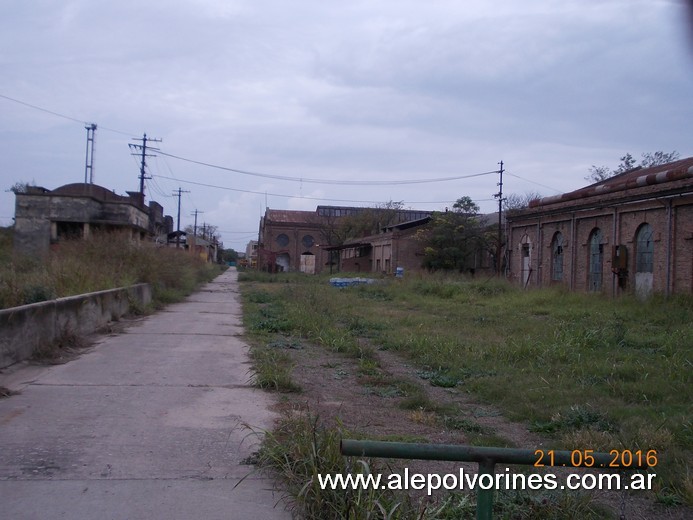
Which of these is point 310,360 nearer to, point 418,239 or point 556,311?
point 556,311

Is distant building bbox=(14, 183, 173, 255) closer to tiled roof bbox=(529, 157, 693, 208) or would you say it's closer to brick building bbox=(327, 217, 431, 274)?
brick building bbox=(327, 217, 431, 274)

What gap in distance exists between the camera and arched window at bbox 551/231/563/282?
106 ft

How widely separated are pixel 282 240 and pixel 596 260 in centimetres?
5819

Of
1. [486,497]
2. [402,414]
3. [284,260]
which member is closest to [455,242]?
[284,260]

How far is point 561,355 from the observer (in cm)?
1161

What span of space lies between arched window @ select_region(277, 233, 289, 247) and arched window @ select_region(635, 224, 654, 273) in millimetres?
60990

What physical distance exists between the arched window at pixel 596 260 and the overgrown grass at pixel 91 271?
17.6 m

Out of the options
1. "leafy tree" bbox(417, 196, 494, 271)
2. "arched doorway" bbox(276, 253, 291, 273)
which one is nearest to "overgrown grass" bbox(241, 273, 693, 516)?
"leafy tree" bbox(417, 196, 494, 271)

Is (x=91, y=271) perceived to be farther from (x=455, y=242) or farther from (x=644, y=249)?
(x=455, y=242)

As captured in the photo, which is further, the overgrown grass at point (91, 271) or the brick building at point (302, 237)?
the brick building at point (302, 237)

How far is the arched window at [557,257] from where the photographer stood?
32312 mm

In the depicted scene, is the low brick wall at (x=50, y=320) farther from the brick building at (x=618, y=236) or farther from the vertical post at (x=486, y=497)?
the brick building at (x=618, y=236)

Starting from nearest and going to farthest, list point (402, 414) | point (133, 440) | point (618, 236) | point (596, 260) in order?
point (133, 440) < point (402, 414) < point (618, 236) < point (596, 260)

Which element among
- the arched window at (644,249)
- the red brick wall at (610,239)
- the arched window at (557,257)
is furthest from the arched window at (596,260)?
the arched window at (557,257)
